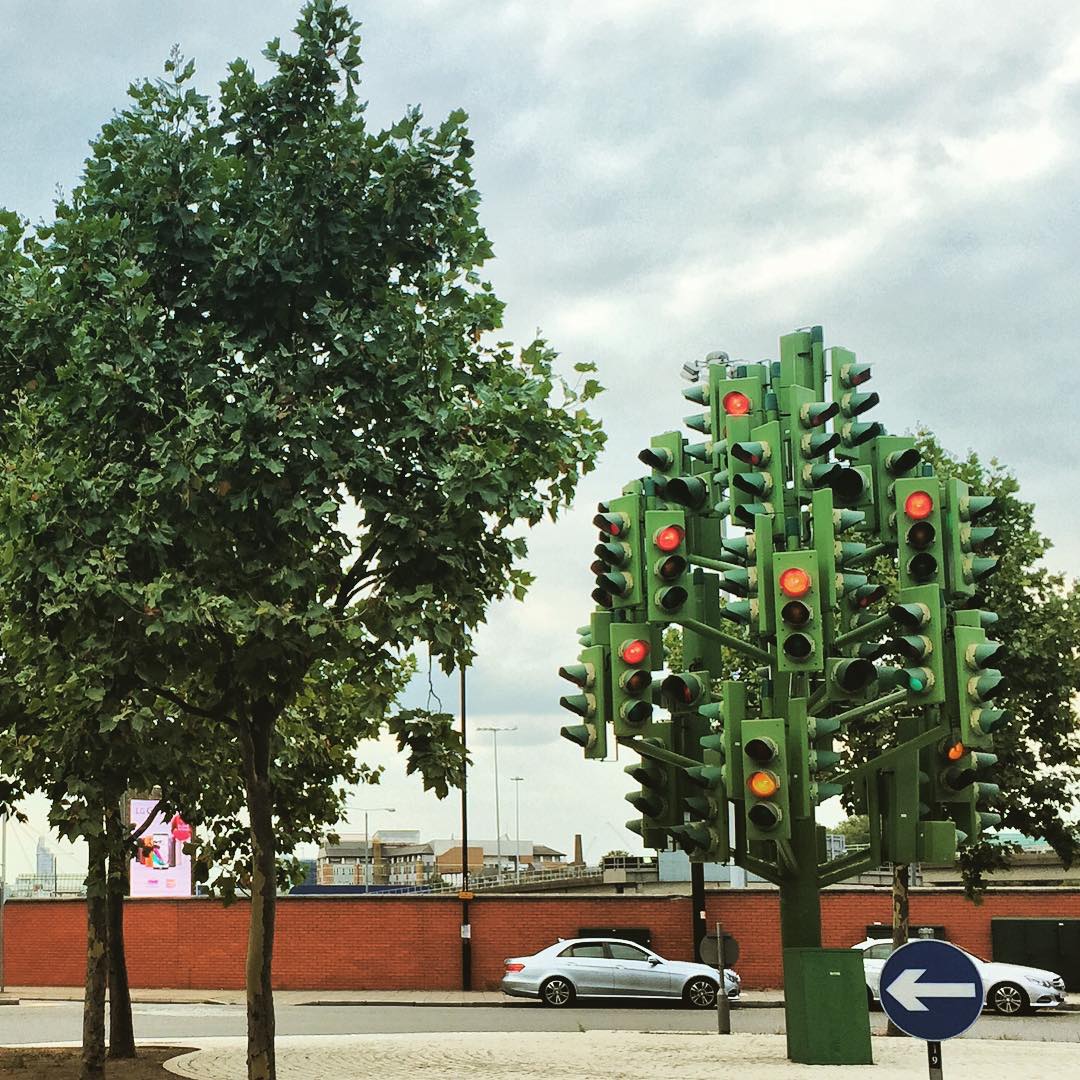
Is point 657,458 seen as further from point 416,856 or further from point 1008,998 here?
point 416,856

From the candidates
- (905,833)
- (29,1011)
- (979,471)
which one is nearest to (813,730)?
(905,833)

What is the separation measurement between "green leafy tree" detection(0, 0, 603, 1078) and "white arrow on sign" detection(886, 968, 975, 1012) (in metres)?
5.61

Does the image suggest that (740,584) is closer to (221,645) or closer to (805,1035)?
(805,1035)

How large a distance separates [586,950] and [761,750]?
60.1ft

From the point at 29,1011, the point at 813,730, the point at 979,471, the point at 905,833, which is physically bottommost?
the point at 29,1011

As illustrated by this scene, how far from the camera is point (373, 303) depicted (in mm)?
13352

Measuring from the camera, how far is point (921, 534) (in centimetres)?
1362

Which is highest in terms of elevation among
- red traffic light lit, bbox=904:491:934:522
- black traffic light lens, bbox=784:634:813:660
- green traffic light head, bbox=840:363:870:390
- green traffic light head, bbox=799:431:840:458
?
green traffic light head, bbox=840:363:870:390

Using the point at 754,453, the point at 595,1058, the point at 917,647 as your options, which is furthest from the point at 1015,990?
the point at 917,647

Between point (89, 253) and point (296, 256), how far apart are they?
169 cm

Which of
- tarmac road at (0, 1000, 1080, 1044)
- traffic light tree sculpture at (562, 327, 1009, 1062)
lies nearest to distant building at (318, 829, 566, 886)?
tarmac road at (0, 1000, 1080, 1044)

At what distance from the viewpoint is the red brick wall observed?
114ft

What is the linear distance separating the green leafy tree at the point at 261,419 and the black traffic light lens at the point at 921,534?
295cm

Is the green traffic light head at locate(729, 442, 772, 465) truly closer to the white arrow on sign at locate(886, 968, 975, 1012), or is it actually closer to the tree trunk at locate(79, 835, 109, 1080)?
the tree trunk at locate(79, 835, 109, 1080)
